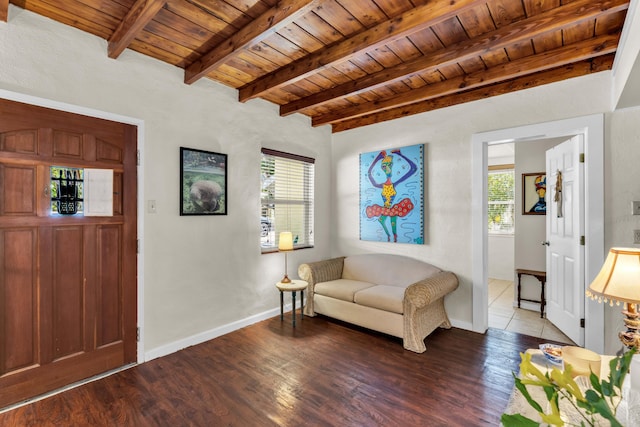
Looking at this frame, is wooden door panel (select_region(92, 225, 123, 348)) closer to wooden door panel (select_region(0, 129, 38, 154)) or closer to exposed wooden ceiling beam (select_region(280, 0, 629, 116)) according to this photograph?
wooden door panel (select_region(0, 129, 38, 154))

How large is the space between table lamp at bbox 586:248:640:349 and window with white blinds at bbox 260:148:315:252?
3006mm

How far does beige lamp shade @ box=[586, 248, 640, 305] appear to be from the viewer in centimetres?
136

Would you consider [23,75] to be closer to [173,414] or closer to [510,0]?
[173,414]

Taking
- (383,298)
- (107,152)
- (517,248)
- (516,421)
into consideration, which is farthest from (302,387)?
(517,248)

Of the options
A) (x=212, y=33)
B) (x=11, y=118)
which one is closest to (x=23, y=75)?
(x=11, y=118)

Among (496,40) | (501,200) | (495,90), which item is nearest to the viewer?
(496,40)

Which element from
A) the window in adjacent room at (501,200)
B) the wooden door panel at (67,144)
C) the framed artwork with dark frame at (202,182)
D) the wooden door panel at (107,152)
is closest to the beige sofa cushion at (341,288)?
the framed artwork with dark frame at (202,182)

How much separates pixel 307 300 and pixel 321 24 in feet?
9.56

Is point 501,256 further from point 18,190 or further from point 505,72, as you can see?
point 18,190

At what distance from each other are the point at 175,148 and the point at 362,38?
1878mm

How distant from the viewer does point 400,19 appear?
6.83 ft

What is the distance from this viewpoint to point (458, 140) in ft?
11.2

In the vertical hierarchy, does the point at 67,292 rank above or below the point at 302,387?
above

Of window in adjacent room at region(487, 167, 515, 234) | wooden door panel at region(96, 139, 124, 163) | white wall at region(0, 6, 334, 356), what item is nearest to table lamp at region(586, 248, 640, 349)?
white wall at region(0, 6, 334, 356)
